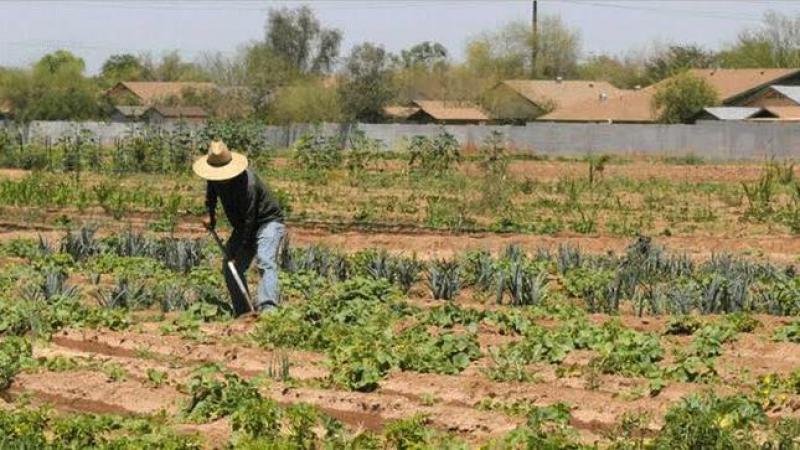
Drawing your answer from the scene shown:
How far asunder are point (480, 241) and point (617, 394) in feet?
39.3

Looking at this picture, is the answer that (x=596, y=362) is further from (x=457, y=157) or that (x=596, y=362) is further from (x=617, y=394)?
(x=457, y=157)

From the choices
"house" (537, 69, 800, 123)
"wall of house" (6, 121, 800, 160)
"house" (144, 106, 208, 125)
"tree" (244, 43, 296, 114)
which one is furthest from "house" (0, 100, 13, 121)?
"house" (537, 69, 800, 123)

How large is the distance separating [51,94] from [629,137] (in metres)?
34.1

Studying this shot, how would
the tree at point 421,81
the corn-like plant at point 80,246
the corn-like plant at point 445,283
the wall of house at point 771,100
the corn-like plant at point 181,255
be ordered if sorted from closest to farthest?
the corn-like plant at point 445,283
the corn-like plant at point 181,255
the corn-like plant at point 80,246
the wall of house at point 771,100
the tree at point 421,81

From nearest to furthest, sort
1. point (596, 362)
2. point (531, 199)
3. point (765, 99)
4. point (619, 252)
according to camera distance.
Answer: point (596, 362) < point (619, 252) < point (531, 199) < point (765, 99)

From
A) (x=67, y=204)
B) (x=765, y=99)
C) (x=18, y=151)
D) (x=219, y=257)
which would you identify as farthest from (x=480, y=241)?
(x=765, y=99)

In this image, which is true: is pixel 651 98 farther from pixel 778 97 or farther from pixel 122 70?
pixel 122 70

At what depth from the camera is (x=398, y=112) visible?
84062 millimetres

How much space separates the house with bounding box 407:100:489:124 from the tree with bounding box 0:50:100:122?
53.1ft

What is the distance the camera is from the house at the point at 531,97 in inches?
3206

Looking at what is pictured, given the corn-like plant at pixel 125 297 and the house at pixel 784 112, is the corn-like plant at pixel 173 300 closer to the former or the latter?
the corn-like plant at pixel 125 297

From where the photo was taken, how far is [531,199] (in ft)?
103

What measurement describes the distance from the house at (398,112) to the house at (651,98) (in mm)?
7371

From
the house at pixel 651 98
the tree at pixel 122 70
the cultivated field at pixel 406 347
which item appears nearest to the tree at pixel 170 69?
the tree at pixel 122 70
